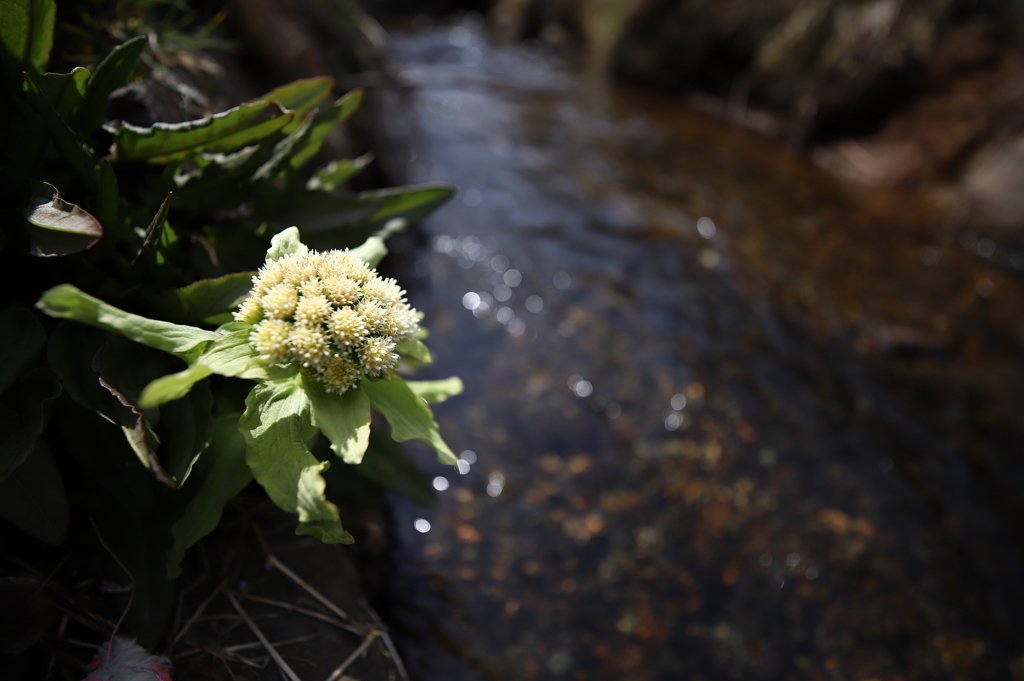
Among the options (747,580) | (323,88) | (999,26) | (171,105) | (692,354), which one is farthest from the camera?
(999,26)

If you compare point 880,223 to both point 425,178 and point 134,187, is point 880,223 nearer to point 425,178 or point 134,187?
point 425,178

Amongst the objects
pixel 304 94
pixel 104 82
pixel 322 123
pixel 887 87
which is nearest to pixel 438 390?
pixel 322 123

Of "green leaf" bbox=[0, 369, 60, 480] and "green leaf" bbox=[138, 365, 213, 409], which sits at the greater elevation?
"green leaf" bbox=[138, 365, 213, 409]

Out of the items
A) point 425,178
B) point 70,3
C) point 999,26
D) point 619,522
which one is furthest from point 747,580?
point 999,26

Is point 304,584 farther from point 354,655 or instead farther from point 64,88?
point 64,88

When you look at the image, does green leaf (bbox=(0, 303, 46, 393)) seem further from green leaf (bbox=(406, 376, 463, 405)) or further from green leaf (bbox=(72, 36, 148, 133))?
green leaf (bbox=(406, 376, 463, 405))

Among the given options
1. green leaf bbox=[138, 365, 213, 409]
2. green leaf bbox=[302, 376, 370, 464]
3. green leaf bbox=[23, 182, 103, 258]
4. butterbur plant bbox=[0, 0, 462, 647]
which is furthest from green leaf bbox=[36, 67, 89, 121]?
green leaf bbox=[302, 376, 370, 464]
